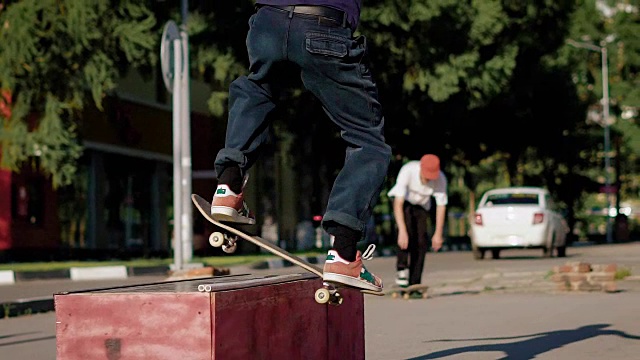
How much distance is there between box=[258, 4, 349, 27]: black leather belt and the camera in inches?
216

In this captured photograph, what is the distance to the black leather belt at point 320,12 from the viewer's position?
5477mm

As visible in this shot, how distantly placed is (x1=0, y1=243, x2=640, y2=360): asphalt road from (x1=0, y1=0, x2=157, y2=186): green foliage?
1006 cm

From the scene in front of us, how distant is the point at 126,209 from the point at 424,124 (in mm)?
8844

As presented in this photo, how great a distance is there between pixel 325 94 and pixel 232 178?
1.82ft

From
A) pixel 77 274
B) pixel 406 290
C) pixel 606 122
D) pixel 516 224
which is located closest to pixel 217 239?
pixel 406 290

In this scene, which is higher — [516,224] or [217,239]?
[516,224]

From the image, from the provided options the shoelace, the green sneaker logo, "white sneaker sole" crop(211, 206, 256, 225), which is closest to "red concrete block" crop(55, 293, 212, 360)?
"white sneaker sole" crop(211, 206, 256, 225)

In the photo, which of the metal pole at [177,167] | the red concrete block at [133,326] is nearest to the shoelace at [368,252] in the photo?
the red concrete block at [133,326]

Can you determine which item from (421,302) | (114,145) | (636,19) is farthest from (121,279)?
(636,19)

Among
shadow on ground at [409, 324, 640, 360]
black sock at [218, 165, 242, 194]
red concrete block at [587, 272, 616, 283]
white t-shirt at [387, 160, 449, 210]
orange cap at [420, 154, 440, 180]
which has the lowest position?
shadow on ground at [409, 324, 640, 360]

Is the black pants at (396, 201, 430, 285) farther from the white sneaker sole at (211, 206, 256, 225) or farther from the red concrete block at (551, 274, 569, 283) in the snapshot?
the white sneaker sole at (211, 206, 256, 225)

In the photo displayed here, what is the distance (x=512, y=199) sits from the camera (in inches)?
1281

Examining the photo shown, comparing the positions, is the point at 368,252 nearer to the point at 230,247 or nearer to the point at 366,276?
the point at 366,276

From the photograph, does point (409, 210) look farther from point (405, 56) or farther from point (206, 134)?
point (206, 134)
